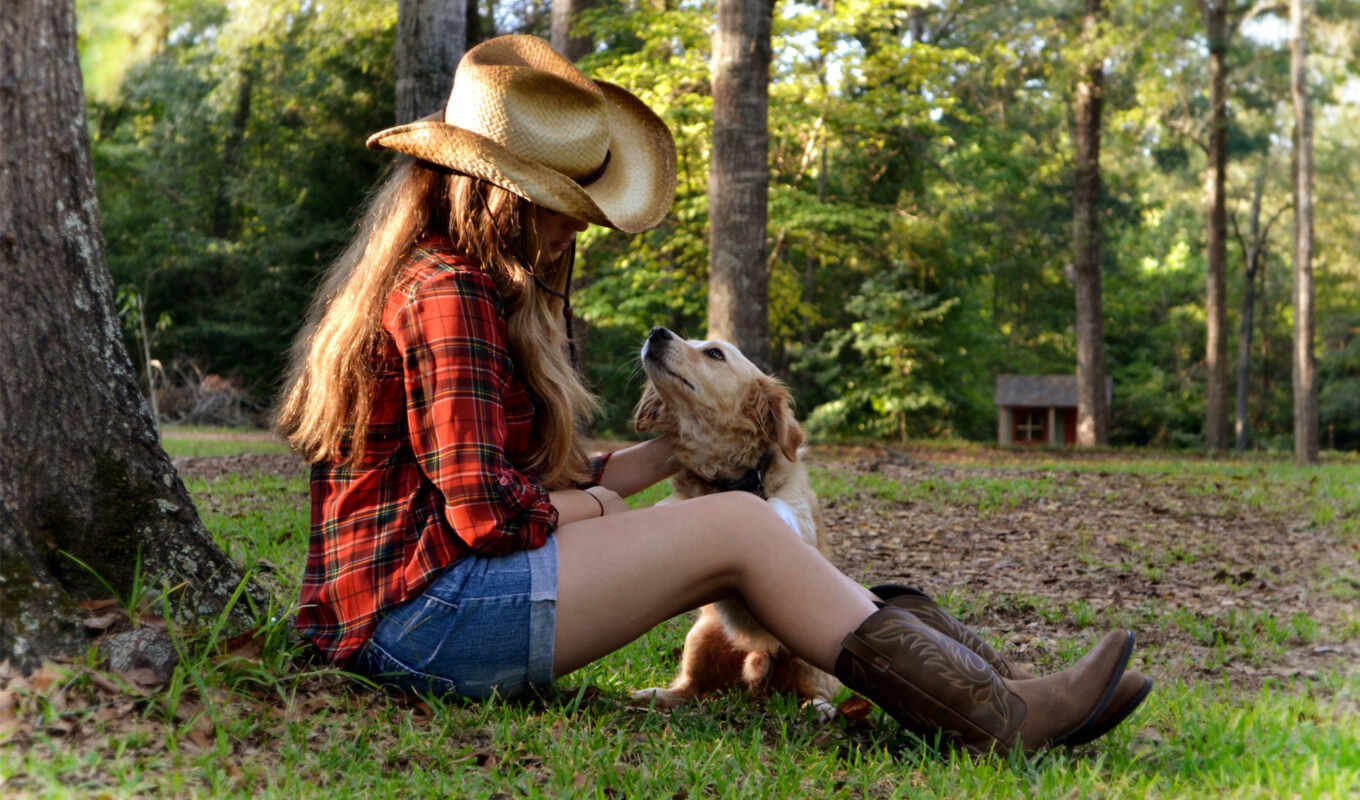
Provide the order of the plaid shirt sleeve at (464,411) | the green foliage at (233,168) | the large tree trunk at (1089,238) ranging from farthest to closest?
the green foliage at (233,168)
the large tree trunk at (1089,238)
the plaid shirt sleeve at (464,411)

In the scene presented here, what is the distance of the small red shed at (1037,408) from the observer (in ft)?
91.8

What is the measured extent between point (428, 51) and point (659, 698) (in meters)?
4.53

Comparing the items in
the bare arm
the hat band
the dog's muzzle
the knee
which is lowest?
the knee

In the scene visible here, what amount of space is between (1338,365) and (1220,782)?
1402 inches

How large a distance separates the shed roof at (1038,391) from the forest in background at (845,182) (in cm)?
106

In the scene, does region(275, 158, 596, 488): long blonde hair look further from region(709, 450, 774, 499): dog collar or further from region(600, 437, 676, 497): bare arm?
region(709, 450, 774, 499): dog collar

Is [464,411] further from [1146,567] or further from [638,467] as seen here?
[1146,567]

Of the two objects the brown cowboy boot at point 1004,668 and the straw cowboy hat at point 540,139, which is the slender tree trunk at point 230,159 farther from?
the brown cowboy boot at point 1004,668

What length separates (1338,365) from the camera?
109 ft

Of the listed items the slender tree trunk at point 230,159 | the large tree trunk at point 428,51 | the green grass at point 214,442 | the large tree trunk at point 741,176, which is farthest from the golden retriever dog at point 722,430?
the slender tree trunk at point 230,159

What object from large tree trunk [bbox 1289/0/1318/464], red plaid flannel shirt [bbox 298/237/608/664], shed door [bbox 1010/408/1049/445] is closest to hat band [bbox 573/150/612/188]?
red plaid flannel shirt [bbox 298/237/608/664]

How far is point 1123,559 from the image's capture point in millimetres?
6770

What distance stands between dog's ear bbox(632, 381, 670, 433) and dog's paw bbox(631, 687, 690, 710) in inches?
37.3

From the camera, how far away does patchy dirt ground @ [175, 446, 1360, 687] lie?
4.98 meters
